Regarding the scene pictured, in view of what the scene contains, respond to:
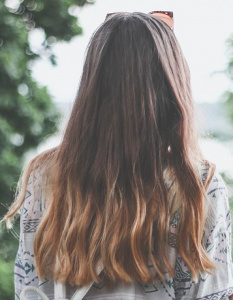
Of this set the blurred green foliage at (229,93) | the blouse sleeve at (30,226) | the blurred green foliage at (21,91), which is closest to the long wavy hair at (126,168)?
the blouse sleeve at (30,226)

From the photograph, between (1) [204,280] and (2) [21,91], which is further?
(2) [21,91]

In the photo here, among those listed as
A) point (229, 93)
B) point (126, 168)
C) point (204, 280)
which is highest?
point (229, 93)

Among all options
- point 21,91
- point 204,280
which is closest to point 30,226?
point 204,280

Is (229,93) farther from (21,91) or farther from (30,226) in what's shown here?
(30,226)

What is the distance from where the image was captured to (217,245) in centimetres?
136

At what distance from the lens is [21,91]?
4.07 metres

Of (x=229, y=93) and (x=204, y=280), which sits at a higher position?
(x=229, y=93)

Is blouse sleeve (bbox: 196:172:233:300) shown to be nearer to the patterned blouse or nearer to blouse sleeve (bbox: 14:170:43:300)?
the patterned blouse

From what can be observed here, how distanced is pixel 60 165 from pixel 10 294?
8.25 ft

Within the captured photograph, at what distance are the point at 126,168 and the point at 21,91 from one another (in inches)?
110

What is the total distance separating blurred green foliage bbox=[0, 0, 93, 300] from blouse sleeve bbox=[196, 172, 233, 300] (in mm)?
2450

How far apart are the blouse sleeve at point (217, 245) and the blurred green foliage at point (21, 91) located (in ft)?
8.04

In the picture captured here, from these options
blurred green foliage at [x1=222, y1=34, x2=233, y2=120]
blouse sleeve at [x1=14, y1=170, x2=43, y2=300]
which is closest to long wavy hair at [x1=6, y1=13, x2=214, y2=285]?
blouse sleeve at [x1=14, y1=170, x2=43, y2=300]

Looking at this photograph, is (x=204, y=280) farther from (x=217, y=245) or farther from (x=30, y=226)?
(x=30, y=226)
